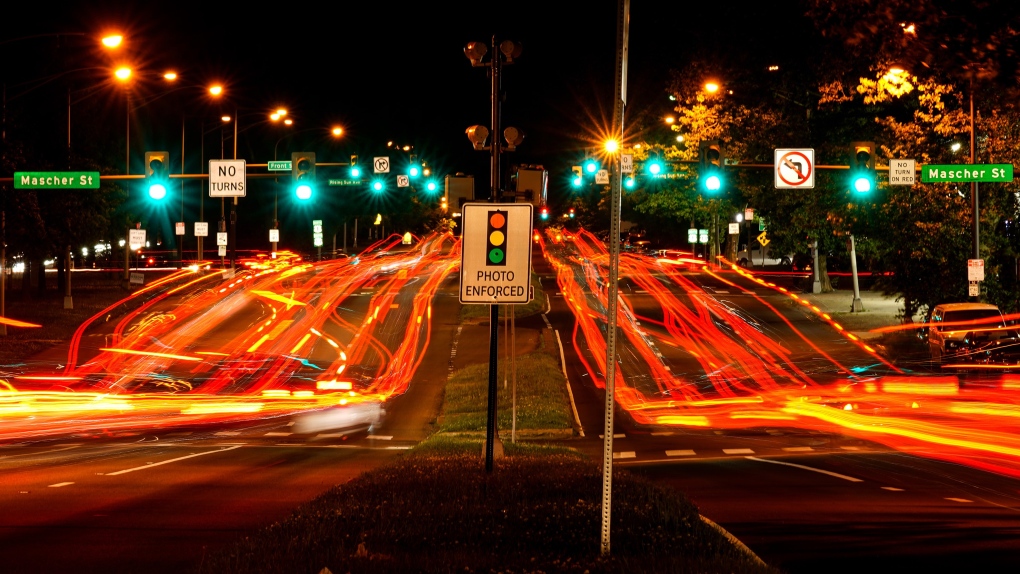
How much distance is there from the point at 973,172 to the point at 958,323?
4.84 meters

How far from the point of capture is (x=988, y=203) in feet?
108

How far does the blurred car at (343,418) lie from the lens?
957 inches

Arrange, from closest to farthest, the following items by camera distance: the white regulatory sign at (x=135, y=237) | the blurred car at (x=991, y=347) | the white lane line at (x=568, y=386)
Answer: the white lane line at (x=568, y=386) → the blurred car at (x=991, y=347) → the white regulatory sign at (x=135, y=237)

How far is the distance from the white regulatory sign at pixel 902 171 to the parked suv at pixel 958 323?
4.03 metres

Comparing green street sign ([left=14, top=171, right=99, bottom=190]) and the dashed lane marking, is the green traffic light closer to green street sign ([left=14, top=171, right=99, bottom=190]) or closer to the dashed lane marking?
the dashed lane marking

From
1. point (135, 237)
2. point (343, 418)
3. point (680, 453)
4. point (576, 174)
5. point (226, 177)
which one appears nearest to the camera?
point (680, 453)

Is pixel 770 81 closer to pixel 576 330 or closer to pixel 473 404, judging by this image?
pixel 576 330

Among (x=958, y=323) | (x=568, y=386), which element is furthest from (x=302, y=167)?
(x=958, y=323)

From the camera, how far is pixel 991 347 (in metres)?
29.6

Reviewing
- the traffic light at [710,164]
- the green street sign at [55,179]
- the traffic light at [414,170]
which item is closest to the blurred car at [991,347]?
the traffic light at [710,164]

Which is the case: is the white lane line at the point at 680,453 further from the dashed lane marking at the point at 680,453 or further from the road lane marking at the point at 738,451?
the road lane marking at the point at 738,451

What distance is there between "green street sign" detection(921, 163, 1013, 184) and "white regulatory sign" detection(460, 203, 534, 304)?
20.5m

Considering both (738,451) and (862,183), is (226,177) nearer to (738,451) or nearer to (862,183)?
(862,183)

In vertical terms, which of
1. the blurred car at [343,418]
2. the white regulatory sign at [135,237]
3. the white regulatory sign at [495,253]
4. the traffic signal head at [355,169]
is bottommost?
the blurred car at [343,418]
